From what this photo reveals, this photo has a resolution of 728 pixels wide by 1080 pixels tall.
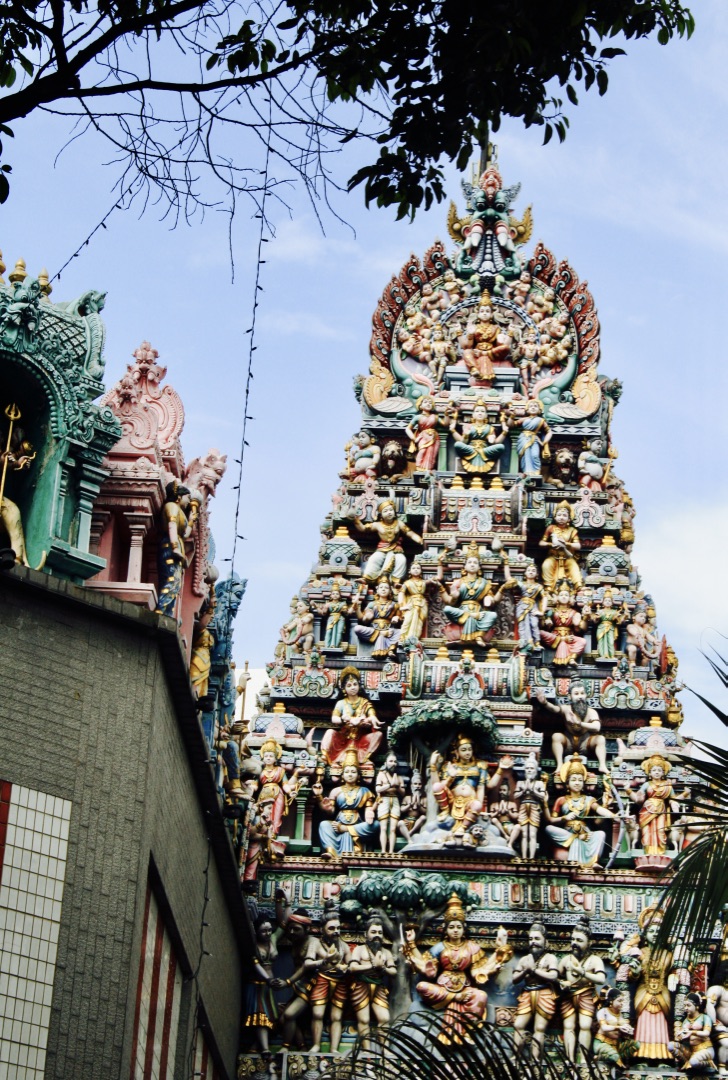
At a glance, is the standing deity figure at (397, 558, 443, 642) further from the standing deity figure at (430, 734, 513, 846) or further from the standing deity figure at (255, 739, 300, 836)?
the standing deity figure at (255, 739, 300, 836)

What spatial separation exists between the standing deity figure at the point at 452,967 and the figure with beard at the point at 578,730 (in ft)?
14.8

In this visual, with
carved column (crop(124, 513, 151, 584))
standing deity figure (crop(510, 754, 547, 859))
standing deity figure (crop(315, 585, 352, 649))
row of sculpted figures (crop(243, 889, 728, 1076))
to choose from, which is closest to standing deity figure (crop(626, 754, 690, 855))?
standing deity figure (crop(510, 754, 547, 859))

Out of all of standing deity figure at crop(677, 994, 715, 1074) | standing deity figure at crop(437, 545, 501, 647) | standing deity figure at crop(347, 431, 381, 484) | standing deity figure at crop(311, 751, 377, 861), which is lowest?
standing deity figure at crop(677, 994, 715, 1074)

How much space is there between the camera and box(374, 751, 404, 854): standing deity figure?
123 ft

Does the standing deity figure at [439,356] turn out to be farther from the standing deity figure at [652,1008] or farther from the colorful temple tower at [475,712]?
the standing deity figure at [652,1008]

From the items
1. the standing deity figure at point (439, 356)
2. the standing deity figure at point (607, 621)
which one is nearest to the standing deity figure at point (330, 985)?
the standing deity figure at point (607, 621)

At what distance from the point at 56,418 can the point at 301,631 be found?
1470 cm

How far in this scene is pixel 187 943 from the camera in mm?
28688

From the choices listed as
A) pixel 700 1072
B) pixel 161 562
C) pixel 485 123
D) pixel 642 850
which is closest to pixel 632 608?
pixel 642 850

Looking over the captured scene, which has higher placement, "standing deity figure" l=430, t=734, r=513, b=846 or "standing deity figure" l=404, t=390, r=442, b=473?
"standing deity figure" l=404, t=390, r=442, b=473

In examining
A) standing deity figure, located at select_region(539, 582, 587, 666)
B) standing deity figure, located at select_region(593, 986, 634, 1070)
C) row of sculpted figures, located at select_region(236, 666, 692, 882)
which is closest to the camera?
standing deity figure, located at select_region(593, 986, 634, 1070)

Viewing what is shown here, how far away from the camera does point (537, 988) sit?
35.3 m

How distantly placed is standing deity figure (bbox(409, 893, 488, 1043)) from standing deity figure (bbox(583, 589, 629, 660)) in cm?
720

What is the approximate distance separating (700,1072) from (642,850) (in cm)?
438
